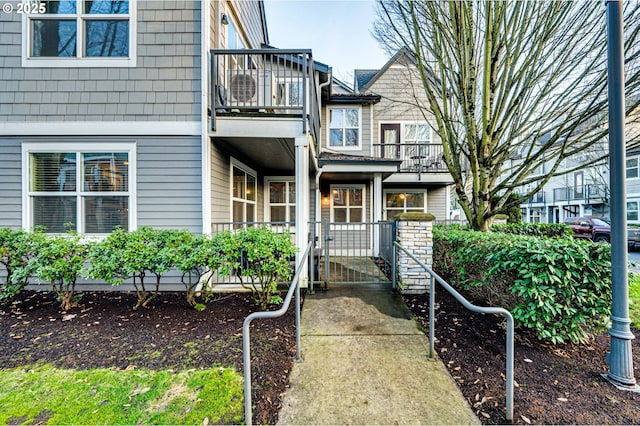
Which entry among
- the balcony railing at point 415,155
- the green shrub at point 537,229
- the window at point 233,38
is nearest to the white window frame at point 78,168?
the window at point 233,38

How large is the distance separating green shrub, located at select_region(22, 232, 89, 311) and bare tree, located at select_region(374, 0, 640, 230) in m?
7.01

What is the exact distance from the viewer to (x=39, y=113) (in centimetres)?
457

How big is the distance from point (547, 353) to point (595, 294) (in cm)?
81

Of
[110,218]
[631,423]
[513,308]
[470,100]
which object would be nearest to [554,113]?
[470,100]

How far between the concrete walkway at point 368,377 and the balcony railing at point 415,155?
7.43m

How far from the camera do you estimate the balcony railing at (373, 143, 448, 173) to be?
9867 mm

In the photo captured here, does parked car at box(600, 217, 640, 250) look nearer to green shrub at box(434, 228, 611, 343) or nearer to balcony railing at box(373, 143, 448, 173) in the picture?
balcony railing at box(373, 143, 448, 173)

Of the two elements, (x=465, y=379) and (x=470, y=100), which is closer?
(x=465, y=379)

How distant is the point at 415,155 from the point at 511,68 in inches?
216

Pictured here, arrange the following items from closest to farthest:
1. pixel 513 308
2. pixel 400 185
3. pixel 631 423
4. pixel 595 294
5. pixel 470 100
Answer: pixel 631 423
pixel 595 294
pixel 513 308
pixel 470 100
pixel 400 185

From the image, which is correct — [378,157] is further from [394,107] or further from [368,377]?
[368,377]

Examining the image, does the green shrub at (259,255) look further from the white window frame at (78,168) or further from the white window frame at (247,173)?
the white window frame at (78,168)

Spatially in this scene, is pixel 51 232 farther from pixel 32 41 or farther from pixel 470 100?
pixel 470 100

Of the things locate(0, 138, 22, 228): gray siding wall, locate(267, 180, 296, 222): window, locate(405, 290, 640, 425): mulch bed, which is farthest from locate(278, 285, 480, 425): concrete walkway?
locate(0, 138, 22, 228): gray siding wall
